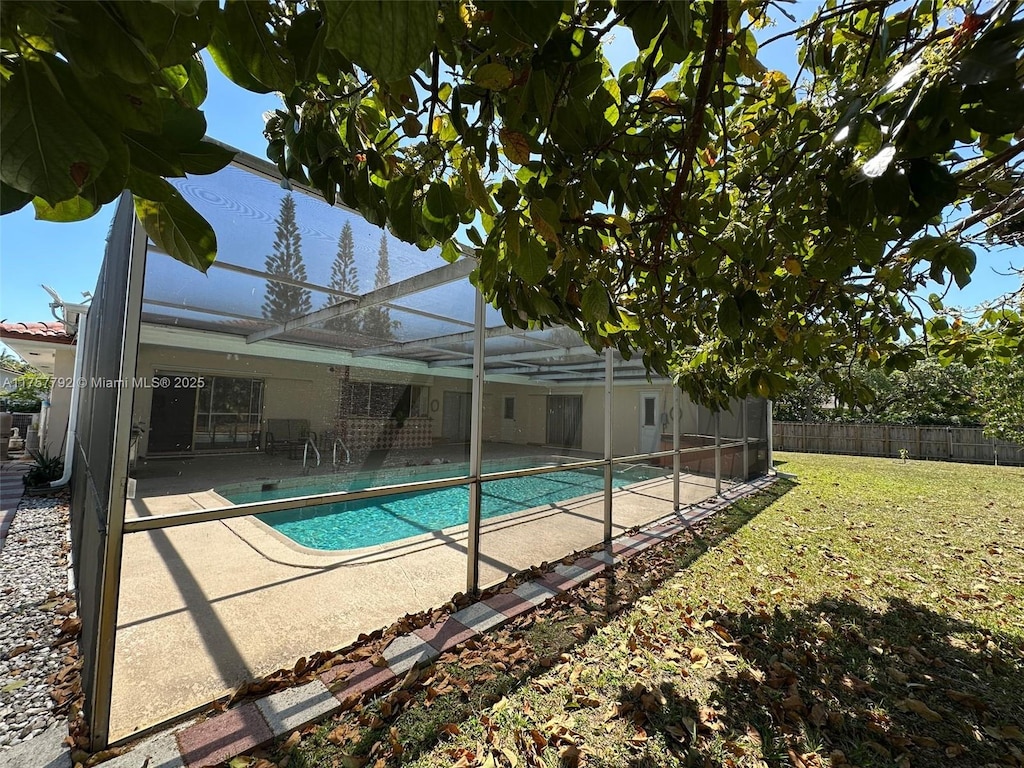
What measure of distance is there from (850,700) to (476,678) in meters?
1.94

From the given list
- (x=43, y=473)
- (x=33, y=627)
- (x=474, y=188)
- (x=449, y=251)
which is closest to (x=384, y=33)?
(x=474, y=188)

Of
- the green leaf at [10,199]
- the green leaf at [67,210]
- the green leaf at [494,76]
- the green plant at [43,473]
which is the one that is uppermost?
the green leaf at [494,76]

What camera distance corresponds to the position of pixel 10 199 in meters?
0.46

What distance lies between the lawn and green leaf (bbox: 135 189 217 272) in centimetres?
200

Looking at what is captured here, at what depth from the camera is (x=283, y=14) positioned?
79cm

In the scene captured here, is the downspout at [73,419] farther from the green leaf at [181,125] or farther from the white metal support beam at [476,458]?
the green leaf at [181,125]

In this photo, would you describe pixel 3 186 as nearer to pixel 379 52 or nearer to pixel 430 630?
pixel 379 52

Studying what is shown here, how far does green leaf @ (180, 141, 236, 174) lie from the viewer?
22.0 inches

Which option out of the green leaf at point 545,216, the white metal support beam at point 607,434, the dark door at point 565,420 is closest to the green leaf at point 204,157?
the green leaf at point 545,216

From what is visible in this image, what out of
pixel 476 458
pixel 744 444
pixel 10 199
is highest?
pixel 10 199

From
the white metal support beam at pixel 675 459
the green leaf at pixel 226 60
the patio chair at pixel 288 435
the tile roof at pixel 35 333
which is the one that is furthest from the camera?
the tile roof at pixel 35 333

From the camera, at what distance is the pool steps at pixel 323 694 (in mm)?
1675

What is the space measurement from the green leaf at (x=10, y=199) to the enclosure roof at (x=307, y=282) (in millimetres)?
1897

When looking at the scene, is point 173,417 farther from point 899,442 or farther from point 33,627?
point 899,442
